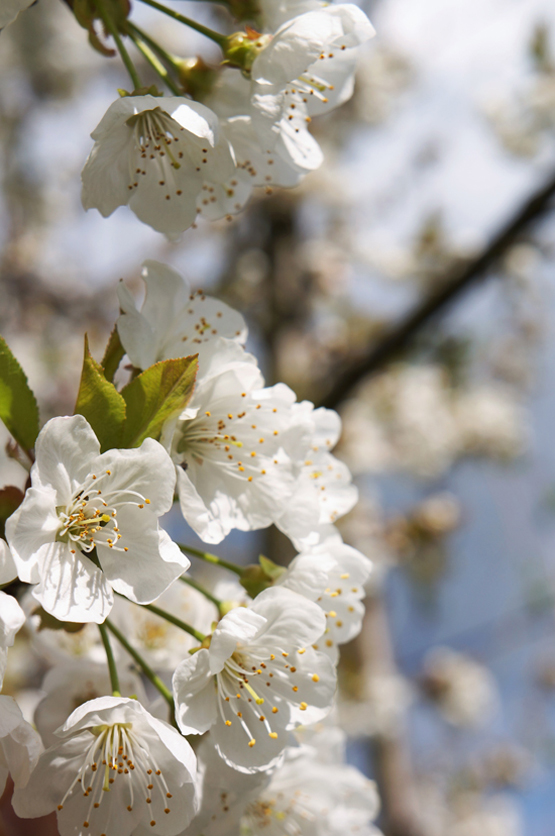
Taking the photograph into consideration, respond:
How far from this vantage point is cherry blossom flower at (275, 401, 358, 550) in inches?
26.1

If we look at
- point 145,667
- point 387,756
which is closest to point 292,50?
point 145,667

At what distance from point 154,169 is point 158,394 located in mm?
265

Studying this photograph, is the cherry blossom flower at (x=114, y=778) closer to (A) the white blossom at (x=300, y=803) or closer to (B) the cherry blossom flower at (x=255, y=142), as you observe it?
(A) the white blossom at (x=300, y=803)

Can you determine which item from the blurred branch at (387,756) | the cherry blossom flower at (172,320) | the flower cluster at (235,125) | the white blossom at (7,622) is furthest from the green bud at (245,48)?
the blurred branch at (387,756)

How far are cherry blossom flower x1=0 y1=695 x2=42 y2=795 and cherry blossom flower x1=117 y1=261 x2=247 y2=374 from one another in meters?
0.30

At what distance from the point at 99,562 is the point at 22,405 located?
15 centimetres

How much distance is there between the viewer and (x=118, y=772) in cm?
61

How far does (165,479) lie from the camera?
0.54 m

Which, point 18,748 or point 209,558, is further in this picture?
point 209,558

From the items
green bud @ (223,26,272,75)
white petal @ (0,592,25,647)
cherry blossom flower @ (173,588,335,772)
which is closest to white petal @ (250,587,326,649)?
cherry blossom flower @ (173,588,335,772)

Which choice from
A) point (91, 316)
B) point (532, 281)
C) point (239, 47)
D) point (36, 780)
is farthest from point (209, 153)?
point (532, 281)

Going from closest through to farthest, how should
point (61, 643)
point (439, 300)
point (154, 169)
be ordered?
point (154, 169), point (61, 643), point (439, 300)

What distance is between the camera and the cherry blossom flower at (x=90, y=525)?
508 mm

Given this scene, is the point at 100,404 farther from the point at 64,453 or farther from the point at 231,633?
the point at 231,633
